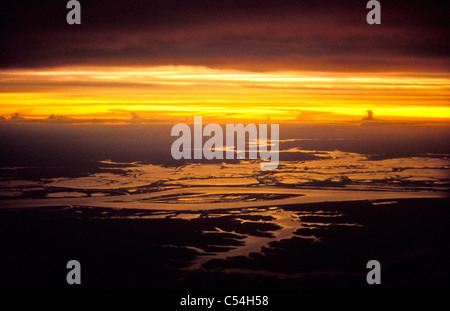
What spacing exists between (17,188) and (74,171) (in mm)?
8363

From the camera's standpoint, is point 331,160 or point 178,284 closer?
point 178,284

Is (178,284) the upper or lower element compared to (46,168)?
lower

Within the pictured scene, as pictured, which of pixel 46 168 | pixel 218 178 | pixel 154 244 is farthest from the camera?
pixel 46 168

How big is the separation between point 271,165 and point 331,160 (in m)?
5.97

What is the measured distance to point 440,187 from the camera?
100ft

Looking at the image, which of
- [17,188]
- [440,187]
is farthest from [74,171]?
[440,187]

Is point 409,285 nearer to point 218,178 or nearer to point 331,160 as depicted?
point 218,178

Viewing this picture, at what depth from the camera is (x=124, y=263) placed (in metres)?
15.8

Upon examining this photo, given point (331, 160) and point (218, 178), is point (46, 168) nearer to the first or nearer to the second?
point (218, 178)
